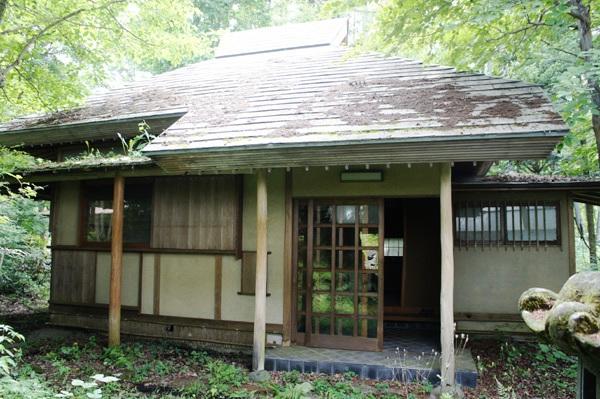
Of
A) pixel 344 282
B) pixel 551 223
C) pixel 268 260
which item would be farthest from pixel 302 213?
pixel 551 223

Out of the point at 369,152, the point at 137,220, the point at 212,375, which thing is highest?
the point at 369,152

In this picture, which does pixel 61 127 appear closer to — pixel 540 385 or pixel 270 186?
pixel 270 186

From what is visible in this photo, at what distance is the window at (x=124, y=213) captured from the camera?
736 cm

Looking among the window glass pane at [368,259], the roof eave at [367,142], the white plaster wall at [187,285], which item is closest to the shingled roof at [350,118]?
the roof eave at [367,142]

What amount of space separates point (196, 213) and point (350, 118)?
3.15 m

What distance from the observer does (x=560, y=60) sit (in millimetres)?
5609

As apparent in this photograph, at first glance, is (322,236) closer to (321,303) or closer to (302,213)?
(302,213)

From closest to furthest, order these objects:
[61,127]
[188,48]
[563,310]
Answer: [563,310] → [61,127] → [188,48]

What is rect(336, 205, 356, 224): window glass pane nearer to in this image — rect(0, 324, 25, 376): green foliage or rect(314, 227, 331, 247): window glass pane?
rect(314, 227, 331, 247): window glass pane

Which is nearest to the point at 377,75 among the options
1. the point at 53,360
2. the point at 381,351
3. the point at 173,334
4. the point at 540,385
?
the point at 381,351

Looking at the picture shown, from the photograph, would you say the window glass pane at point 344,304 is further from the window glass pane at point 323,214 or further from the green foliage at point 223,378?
the green foliage at point 223,378

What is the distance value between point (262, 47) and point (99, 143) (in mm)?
4761

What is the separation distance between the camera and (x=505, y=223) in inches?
283

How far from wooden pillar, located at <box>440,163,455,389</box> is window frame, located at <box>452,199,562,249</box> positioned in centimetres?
271
